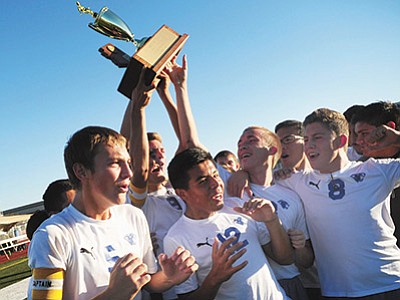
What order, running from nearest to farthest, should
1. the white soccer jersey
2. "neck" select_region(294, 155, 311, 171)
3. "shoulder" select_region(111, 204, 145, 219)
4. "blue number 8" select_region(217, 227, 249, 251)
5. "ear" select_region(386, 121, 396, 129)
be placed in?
"shoulder" select_region(111, 204, 145, 219) < "blue number 8" select_region(217, 227, 249, 251) < the white soccer jersey < "ear" select_region(386, 121, 396, 129) < "neck" select_region(294, 155, 311, 171)

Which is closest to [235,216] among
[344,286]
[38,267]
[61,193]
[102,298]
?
[344,286]

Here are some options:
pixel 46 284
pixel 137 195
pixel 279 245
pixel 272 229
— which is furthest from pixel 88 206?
pixel 279 245

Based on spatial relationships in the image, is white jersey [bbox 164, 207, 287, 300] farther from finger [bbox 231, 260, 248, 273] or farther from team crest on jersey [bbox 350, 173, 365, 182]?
team crest on jersey [bbox 350, 173, 365, 182]

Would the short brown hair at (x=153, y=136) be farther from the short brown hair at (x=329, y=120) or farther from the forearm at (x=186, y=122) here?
the short brown hair at (x=329, y=120)

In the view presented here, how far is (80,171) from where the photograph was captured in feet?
7.07

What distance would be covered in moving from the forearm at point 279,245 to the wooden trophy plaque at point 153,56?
1438 mm

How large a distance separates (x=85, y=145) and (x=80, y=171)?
16 centimetres

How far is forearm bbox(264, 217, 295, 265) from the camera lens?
8.62 feet

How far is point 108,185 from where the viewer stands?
2107mm

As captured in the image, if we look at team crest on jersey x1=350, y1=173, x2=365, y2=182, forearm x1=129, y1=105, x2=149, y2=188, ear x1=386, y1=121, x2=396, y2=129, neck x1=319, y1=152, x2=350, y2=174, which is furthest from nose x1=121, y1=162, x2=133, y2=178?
ear x1=386, y1=121, x2=396, y2=129

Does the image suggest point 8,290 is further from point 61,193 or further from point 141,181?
point 141,181

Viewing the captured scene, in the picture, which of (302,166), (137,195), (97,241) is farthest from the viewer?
(302,166)

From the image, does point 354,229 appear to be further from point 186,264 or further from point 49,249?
point 49,249

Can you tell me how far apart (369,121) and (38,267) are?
Result: 9.87 feet
